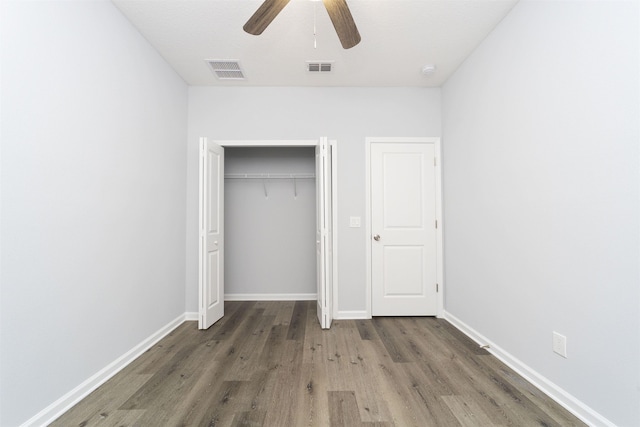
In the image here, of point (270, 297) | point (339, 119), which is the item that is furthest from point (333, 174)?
point (270, 297)

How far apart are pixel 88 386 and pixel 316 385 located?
4.98 feet

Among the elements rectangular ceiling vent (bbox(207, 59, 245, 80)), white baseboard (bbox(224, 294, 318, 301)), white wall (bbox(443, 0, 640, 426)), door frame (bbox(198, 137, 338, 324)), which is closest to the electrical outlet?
Result: white wall (bbox(443, 0, 640, 426))

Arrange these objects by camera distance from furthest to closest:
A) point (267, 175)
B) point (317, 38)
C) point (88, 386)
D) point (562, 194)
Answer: point (267, 175) → point (317, 38) → point (88, 386) → point (562, 194)

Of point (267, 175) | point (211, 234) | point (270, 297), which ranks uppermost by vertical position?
point (267, 175)

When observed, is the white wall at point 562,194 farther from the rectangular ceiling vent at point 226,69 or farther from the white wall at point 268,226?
the rectangular ceiling vent at point 226,69

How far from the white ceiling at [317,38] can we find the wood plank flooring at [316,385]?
277 cm

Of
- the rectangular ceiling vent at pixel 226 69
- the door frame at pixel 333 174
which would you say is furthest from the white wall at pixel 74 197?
the door frame at pixel 333 174

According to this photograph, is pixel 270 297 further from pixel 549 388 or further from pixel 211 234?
pixel 549 388

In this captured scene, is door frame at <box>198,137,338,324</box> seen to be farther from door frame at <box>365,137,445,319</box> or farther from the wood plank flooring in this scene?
the wood plank flooring

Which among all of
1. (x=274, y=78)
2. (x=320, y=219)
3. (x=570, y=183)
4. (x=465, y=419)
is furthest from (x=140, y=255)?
(x=570, y=183)

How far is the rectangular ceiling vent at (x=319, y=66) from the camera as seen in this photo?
309 cm

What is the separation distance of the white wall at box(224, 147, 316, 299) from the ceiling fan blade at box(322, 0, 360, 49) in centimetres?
236

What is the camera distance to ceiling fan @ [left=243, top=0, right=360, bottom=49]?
182 centimetres

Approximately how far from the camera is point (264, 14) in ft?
6.22
